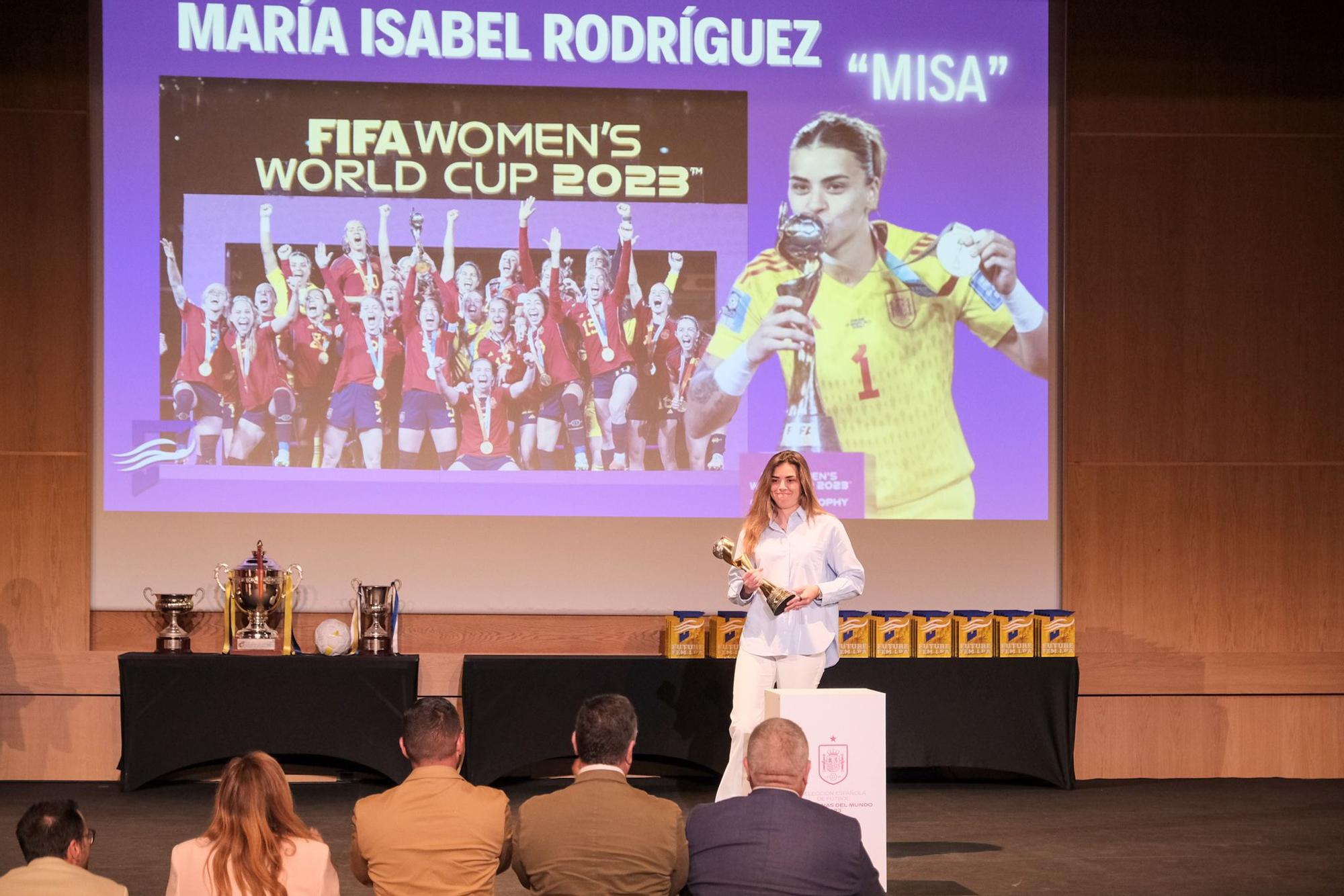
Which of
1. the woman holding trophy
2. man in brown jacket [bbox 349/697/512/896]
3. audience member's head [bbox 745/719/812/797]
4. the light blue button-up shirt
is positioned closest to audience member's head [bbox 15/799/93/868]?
man in brown jacket [bbox 349/697/512/896]

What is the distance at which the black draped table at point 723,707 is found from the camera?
554 centimetres

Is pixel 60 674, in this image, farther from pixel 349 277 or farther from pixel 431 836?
pixel 431 836

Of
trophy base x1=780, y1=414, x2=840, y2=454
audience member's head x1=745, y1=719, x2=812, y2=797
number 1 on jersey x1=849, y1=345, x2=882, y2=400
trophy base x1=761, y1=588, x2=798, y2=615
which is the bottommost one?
audience member's head x1=745, y1=719, x2=812, y2=797

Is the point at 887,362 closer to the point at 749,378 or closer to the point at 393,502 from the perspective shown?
the point at 749,378

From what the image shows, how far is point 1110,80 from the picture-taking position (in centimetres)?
637

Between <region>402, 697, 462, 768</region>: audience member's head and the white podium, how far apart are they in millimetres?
1400

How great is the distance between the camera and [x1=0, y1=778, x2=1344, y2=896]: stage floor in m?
4.20

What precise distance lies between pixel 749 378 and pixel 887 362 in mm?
614

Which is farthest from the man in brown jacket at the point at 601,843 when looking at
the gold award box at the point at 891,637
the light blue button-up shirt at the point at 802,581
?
the gold award box at the point at 891,637

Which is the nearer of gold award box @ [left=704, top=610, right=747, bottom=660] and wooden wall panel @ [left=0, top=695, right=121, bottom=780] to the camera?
gold award box @ [left=704, top=610, right=747, bottom=660]

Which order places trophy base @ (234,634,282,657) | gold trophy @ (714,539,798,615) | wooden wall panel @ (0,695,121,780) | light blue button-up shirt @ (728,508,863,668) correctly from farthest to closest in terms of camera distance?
wooden wall panel @ (0,695,121,780) → trophy base @ (234,634,282,657) → light blue button-up shirt @ (728,508,863,668) → gold trophy @ (714,539,798,615)

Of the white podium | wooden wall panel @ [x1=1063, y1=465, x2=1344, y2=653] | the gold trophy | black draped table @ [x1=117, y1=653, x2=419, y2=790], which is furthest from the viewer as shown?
wooden wall panel @ [x1=1063, y1=465, x2=1344, y2=653]

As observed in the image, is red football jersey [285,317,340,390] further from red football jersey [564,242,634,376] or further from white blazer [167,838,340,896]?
white blazer [167,838,340,896]

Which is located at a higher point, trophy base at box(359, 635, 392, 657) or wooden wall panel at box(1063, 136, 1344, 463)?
wooden wall panel at box(1063, 136, 1344, 463)
